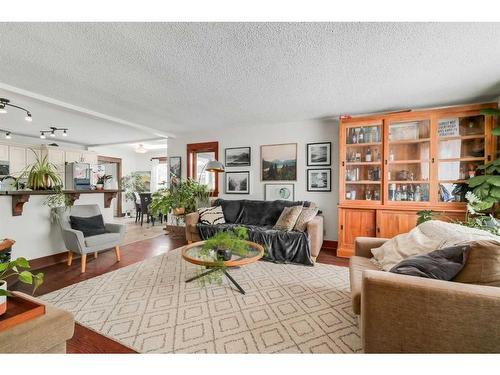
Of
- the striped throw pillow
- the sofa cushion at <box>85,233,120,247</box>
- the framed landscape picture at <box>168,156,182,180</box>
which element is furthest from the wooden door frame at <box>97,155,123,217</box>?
the sofa cushion at <box>85,233,120,247</box>

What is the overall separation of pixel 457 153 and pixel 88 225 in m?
5.40

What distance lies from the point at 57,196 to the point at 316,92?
3837 millimetres

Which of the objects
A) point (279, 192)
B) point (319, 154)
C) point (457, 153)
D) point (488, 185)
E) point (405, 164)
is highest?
point (319, 154)

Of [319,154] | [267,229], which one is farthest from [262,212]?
[319,154]

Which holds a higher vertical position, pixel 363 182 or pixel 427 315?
pixel 363 182

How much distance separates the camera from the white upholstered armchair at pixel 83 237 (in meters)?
2.94

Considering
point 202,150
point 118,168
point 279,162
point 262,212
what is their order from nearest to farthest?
point 262,212, point 279,162, point 202,150, point 118,168

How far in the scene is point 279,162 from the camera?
181 inches

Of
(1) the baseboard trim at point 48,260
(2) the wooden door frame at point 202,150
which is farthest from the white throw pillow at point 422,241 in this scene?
(1) the baseboard trim at point 48,260

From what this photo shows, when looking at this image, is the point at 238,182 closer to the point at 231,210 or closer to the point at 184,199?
the point at 231,210

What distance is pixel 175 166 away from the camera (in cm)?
A: 562

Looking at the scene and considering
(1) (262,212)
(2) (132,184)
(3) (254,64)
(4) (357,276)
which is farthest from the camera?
(2) (132,184)

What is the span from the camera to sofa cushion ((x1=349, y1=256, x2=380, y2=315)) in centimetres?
151

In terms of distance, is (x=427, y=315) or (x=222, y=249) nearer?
(x=427, y=315)
